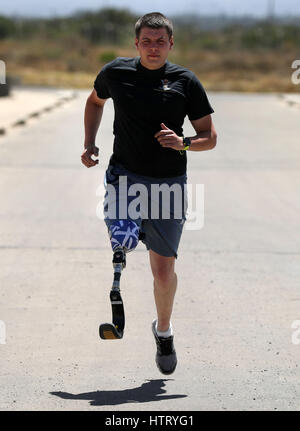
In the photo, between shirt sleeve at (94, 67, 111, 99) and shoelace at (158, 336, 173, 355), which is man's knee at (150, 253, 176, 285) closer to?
shoelace at (158, 336, 173, 355)

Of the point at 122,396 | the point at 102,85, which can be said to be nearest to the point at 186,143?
the point at 102,85

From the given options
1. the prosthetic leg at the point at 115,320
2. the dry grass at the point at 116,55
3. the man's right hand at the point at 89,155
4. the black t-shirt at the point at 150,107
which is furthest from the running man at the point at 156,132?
the dry grass at the point at 116,55

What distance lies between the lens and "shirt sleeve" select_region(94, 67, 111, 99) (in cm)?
542

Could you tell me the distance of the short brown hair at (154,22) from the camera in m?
5.21

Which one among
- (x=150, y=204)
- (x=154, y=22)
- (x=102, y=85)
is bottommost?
(x=150, y=204)

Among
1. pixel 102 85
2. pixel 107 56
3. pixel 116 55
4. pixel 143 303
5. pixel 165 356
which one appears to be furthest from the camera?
pixel 116 55

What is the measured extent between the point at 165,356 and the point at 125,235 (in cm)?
68

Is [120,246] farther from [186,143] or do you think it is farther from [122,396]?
[122,396]

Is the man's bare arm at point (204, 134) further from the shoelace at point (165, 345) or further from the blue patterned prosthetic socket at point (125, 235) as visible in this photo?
the shoelace at point (165, 345)

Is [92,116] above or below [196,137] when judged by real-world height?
above

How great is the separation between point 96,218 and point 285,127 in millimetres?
13997

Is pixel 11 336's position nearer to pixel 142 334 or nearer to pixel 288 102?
pixel 142 334

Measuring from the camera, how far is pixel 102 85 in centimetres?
550

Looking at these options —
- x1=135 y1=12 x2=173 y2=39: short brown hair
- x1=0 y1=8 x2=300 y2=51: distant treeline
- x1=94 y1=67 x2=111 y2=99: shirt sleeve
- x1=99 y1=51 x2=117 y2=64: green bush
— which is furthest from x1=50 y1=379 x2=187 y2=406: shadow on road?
x1=0 y1=8 x2=300 y2=51: distant treeline
